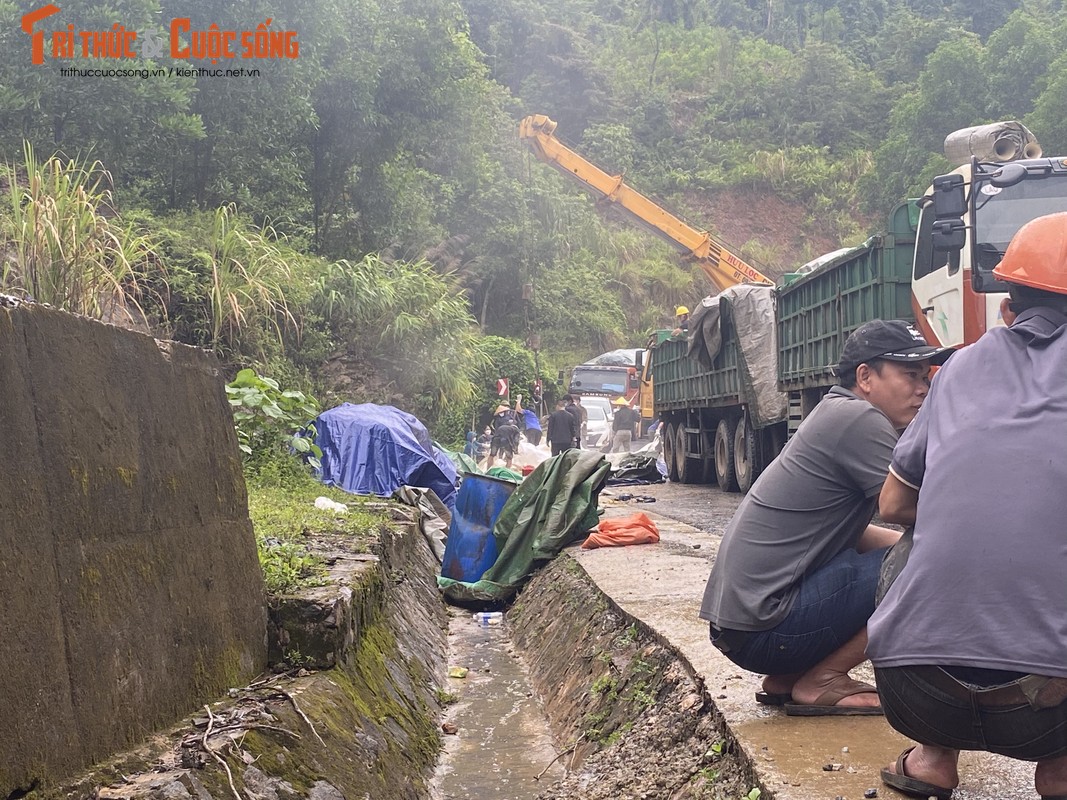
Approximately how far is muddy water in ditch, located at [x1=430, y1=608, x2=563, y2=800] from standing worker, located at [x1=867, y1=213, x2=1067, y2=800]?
8.51 ft

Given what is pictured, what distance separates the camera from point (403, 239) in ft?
70.6

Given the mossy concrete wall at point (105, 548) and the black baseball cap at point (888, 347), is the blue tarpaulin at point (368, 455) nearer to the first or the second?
the mossy concrete wall at point (105, 548)

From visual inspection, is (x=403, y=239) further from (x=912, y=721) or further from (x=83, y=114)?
(x=912, y=721)

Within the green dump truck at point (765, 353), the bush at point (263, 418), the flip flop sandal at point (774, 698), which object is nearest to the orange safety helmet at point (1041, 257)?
the flip flop sandal at point (774, 698)

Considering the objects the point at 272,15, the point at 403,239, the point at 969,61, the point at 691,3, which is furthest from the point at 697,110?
the point at 272,15

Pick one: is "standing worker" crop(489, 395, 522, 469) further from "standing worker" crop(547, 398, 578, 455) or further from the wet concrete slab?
the wet concrete slab

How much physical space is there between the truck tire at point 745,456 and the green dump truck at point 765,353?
0.6 inches

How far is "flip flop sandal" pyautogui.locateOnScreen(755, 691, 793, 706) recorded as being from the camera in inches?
140

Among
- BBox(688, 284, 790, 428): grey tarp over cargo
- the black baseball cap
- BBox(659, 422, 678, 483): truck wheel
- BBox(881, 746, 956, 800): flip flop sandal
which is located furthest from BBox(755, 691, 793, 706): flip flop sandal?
BBox(659, 422, 678, 483): truck wheel

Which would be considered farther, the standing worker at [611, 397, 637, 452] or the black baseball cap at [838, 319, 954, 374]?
the standing worker at [611, 397, 637, 452]

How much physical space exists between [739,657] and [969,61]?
3176 cm

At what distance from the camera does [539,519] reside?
8977 mm

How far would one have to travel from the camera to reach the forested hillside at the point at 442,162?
12289mm

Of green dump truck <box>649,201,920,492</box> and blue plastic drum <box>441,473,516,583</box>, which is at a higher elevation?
green dump truck <box>649,201,920,492</box>
